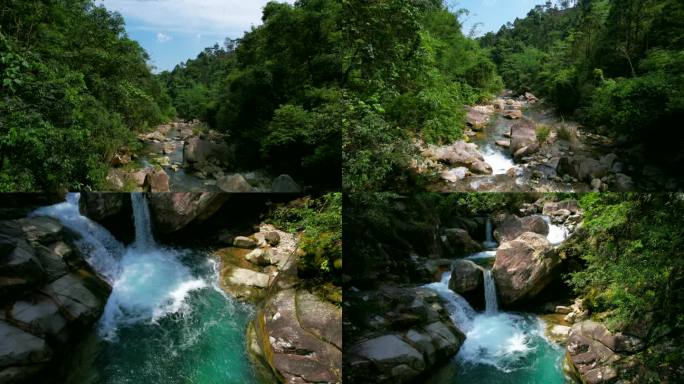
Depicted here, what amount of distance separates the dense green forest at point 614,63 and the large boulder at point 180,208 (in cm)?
231

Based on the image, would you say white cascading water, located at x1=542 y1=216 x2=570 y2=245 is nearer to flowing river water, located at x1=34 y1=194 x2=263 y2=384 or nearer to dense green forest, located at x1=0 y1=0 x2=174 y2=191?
flowing river water, located at x1=34 y1=194 x2=263 y2=384

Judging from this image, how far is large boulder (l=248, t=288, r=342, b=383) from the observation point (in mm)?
2891

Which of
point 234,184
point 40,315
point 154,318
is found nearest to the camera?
point 40,315

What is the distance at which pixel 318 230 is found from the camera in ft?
10.7

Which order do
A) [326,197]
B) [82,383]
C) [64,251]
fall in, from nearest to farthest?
[82,383] < [64,251] < [326,197]

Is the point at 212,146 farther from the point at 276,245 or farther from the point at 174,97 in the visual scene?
the point at 276,245

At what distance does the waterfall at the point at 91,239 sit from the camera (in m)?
2.74

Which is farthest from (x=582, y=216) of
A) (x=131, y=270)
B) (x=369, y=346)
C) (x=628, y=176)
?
(x=131, y=270)

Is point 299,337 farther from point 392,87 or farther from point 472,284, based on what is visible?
point 392,87

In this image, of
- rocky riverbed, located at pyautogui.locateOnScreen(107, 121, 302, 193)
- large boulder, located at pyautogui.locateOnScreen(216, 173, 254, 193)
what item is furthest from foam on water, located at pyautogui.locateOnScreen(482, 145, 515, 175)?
large boulder, located at pyautogui.locateOnScreen(216, 173, 254, 193)

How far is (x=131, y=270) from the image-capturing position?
2.96 metres

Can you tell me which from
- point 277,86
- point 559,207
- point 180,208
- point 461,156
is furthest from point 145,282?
point 559,207

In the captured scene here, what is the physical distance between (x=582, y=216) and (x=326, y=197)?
1725mm

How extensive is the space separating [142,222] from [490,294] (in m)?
2.41
